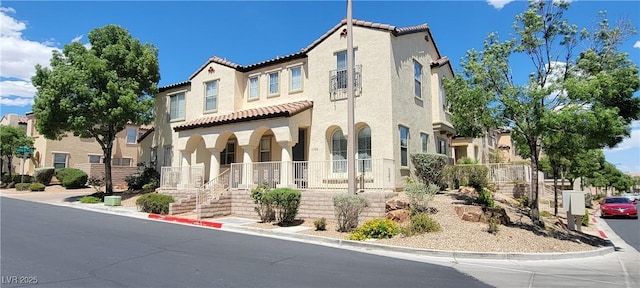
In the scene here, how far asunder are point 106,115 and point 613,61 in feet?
78.3

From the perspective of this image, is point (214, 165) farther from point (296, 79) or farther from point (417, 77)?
point (417, 77)

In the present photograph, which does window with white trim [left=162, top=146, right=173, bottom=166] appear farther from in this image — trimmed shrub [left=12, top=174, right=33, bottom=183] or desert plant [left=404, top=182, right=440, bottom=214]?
trimmed shrub [left=12, top=174, right=33, bottom=183]

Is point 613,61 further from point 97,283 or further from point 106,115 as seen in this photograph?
point 106,115

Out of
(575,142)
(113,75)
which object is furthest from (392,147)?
(113,75)

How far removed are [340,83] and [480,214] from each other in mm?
8190

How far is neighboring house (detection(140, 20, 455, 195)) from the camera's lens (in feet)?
53.6

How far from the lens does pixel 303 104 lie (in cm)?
1791

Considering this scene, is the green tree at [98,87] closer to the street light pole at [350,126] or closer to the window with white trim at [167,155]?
the window with white trim at [167,155]

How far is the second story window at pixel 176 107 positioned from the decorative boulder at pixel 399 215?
15.9 metres

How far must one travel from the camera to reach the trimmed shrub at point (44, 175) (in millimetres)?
32875

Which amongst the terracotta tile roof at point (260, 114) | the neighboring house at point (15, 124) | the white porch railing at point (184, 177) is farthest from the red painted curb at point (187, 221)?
the neighboring house at point (15, 124)

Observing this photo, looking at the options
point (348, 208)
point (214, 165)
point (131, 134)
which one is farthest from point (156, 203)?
point (131, 134)

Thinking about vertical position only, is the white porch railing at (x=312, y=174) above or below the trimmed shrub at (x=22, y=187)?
above

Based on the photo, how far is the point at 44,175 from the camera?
33000mm
